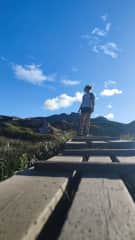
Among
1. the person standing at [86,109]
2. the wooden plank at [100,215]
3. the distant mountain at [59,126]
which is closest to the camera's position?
the wooden plank at [100,215]

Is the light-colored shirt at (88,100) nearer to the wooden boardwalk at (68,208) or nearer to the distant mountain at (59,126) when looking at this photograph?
the distant mountain at (59,126)

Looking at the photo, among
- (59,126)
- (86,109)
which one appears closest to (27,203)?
(86,109)

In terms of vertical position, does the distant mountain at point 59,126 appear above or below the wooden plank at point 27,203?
above

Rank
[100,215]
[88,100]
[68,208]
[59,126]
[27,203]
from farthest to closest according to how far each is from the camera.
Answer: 1. [59,126]
2. [88,100]
3. [68,208]
4. [27,203]
5. [100,215]

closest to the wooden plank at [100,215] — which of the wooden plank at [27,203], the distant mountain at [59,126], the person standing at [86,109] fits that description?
the wooden plank at [27,203]

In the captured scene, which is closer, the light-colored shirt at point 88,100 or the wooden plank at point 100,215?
the wooden plank at point 100,215

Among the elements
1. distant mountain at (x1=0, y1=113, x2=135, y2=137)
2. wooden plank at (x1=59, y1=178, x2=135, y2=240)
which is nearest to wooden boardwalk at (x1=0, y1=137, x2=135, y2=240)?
wooden plank at (x1=59, y1=178, x2=135, y2=240)

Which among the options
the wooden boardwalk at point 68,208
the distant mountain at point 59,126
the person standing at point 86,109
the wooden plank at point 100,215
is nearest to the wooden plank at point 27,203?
the wooden boardwalk at point 68,208

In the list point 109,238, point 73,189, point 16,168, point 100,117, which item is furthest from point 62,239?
point 100,117

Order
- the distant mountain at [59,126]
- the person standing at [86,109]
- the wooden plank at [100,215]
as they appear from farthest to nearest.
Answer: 1. the distant mountain at [59,126]
2. the person standing at [86,109]
3. the wooden plank at [100,215]

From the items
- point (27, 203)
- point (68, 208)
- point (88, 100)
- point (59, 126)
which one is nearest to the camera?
point (27, 203)

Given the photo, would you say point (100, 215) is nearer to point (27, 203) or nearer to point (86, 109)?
point (27, 203)

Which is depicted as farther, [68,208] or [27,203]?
[68,208]

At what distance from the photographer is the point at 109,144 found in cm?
442
